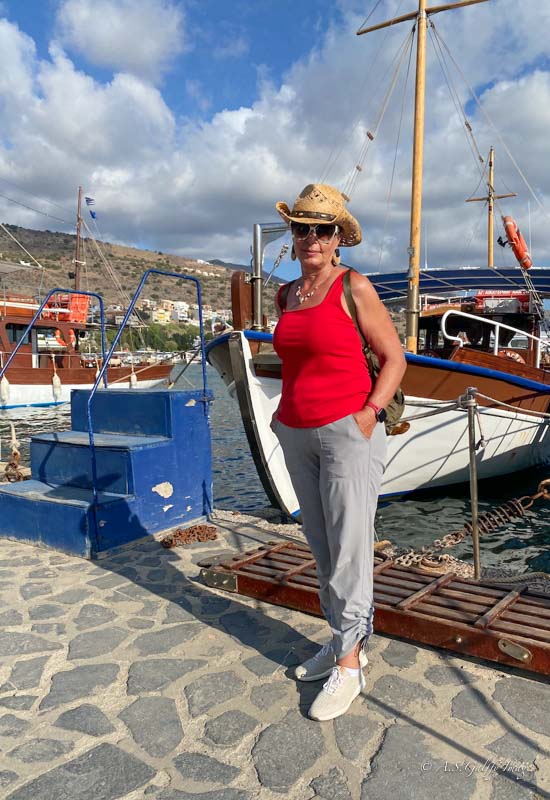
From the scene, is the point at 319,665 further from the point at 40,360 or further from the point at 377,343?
the point at 40,360

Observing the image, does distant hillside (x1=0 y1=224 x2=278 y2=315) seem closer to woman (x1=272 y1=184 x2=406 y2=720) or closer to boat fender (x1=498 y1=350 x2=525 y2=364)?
boat fender (x1=498 y1=350 x2=525 y2=364)

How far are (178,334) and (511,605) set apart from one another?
82.2 meters

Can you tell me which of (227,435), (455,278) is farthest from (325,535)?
(227,435)

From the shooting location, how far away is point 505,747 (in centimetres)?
222

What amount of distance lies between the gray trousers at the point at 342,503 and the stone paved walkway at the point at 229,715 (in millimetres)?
389

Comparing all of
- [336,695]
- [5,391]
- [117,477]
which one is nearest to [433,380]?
[117,477]

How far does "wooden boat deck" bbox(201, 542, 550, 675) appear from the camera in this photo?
2797 millimetres

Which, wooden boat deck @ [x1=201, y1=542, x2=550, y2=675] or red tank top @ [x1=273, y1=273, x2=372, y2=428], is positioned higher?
red tank top @ [x1=273, y1=273, x2=372, y2=428]

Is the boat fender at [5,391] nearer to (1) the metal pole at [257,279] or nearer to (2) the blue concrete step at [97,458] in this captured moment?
(1) the metal pole at [257,279]

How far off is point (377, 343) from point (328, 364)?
0.23 meters

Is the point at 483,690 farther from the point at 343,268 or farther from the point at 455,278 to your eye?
the point at 455,278

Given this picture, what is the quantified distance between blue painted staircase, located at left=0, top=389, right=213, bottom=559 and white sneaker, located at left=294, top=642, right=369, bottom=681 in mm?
2262

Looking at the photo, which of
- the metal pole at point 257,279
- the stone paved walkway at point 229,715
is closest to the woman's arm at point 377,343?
the stone paved walkway at point 229,715

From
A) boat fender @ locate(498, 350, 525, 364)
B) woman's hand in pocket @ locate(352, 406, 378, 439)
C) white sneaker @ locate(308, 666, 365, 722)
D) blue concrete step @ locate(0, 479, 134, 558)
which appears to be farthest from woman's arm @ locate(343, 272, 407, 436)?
boat fender @ locate(498, 350, 525, 364)
